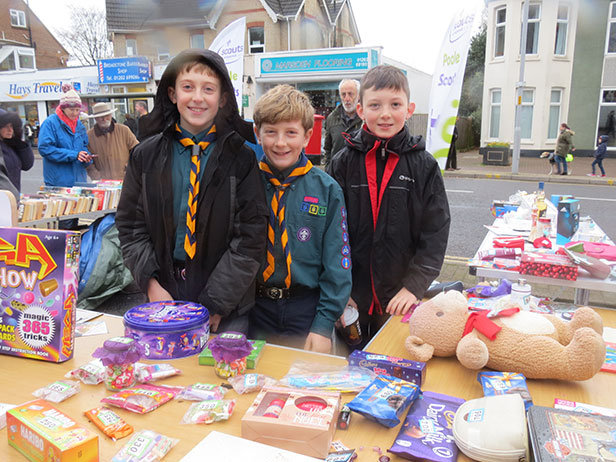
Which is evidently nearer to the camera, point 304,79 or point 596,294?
point 596,294

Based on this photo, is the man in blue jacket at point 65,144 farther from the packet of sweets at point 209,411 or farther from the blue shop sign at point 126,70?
the packet of sweets at point 209,411

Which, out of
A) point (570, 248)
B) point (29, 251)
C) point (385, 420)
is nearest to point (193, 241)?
point (29, 251)

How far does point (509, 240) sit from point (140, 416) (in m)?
2.50

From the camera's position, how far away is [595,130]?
1819 centimetres

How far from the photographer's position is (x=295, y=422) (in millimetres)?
1008

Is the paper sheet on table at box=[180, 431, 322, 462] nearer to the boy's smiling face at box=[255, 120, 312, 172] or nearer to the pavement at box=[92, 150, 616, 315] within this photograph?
the boy's smiling face at box=[255, 120, 312, 172]

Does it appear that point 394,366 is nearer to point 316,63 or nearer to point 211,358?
point 211,358

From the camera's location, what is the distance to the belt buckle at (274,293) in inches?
71.2

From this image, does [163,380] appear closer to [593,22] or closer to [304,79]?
[304,79]

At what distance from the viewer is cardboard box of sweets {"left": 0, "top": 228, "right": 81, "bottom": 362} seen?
1424 mm

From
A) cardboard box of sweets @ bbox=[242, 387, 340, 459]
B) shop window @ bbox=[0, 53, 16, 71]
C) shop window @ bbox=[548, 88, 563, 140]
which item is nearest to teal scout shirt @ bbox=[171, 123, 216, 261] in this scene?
cardboard box of sweets @ bbox=[242, 387, 340, 459]

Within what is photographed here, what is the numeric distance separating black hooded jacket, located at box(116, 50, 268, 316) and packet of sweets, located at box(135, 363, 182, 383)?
1.01ft

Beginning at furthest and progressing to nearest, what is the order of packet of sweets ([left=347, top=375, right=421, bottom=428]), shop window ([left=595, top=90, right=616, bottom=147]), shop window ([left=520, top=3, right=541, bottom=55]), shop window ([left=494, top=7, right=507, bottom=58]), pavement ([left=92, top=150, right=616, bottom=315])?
1. shop window ([left=595, top=90, right=616, bottom=147])
2. shop window ([left=494, top=7, right=507, bottom=58])
3. shop window ([left=520, top=3, right=541, bottom=55])
4. pavement ([left=92, top=150, right=616, bottom=315])
5. packet of sweets ([left=347, top=375, right=421, bottom=428])

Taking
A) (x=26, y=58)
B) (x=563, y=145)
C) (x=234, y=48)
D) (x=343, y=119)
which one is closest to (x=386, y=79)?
(x=343, y=119)
